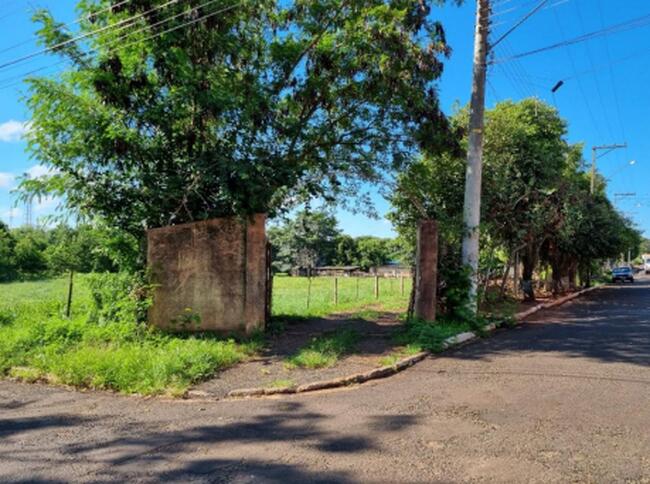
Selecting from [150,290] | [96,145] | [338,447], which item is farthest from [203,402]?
[96,145]

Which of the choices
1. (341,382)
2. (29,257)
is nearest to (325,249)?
(29,257)

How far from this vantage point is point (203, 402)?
6418mm

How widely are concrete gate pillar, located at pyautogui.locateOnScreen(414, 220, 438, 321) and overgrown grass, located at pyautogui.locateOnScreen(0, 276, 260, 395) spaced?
386 cm

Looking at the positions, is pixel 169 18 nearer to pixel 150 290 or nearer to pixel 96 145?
pixel 96 145

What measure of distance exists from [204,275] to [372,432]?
18.7 feet

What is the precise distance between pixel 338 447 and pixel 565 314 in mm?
13774

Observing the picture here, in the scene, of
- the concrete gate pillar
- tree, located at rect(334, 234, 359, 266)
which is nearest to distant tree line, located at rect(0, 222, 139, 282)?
the concrete gate pillar

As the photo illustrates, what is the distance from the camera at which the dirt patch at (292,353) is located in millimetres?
7082

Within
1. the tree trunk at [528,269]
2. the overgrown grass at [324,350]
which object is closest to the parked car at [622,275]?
the tree trunk at [528,269]

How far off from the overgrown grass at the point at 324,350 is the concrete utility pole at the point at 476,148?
3.66 meters

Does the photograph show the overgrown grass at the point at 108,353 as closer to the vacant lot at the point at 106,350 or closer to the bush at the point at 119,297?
the vacant lot at the point at 106,350

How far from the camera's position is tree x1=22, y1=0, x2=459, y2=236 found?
9.40m

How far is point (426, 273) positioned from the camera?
11305 millimetres

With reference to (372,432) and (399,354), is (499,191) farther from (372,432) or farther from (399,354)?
(372,432)
